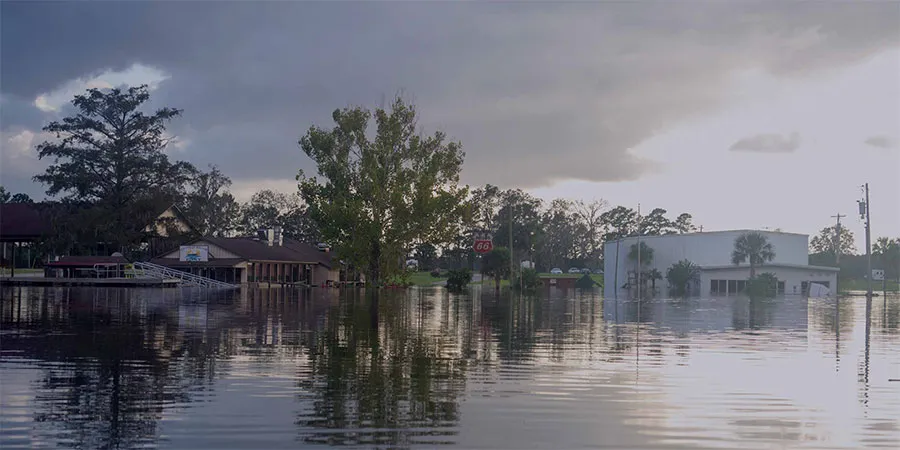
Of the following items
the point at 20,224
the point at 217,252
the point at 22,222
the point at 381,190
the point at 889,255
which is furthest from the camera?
the point at 889,255

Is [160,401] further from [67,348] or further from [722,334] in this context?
[722,334]

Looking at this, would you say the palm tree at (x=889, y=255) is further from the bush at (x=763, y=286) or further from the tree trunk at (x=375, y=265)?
the tree trunk at (x=375, y=265)

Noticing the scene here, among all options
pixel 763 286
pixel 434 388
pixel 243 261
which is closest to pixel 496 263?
pixel 243 261

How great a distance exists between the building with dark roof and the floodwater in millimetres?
59134

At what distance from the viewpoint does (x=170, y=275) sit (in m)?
75.9

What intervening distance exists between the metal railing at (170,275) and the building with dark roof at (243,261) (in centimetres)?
487

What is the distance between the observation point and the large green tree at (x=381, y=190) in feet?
199

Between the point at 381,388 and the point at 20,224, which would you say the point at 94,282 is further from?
the point at 381,388

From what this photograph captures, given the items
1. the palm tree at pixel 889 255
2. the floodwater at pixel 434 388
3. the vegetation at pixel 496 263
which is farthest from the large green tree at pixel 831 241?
the floodwater at pixel 434 388

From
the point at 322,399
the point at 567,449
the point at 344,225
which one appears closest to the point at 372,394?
the point at 322,399

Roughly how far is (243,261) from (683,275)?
45651 mm

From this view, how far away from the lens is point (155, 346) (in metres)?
17.9

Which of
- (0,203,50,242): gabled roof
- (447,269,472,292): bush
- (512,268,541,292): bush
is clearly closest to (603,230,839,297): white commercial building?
(512,268,541,292): bush

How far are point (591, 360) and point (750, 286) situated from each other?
216 feet
